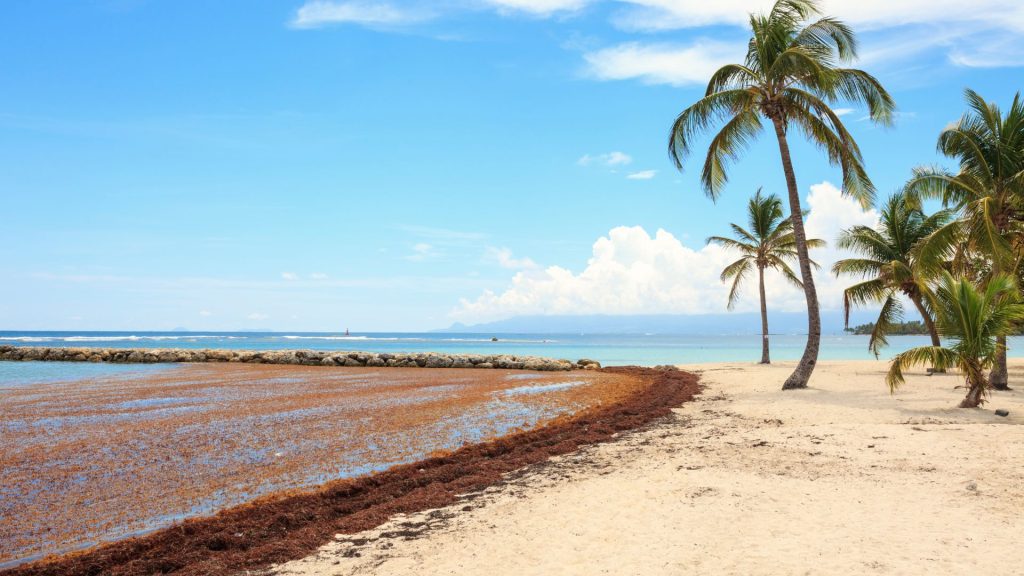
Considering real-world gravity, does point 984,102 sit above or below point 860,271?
above

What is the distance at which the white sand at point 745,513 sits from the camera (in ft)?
15.3

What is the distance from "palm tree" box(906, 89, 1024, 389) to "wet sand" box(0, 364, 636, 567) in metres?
10.0

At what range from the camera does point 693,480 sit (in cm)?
690

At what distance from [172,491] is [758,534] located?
6565 millimetres

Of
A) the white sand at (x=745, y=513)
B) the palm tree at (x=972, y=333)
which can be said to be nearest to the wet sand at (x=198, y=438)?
the white sand at (x=745, y=513)

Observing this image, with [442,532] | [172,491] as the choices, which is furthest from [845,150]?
[172,491]

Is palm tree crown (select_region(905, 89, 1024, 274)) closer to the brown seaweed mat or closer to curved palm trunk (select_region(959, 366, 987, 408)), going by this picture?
curved palm trunk (select_region(959, 366, 987, 408))

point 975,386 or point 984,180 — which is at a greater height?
point 984,180

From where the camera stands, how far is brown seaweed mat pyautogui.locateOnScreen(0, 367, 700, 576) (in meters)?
5.01

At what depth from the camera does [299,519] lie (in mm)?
6062

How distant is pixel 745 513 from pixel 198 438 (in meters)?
9.16

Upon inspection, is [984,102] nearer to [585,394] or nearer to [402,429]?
[585,394]

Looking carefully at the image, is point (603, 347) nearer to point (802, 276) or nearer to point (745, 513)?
point (802, 276)

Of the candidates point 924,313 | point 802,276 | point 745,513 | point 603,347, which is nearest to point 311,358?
point 802,276
